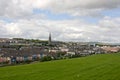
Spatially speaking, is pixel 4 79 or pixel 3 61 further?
pixel 3 61

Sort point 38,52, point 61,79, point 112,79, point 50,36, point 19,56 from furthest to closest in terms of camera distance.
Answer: point 50,36 → point 38,52 → point 19,56 → point 61,79 → point 112,79

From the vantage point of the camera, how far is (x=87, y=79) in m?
19.4

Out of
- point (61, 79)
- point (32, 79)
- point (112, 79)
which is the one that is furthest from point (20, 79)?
point (112, 79)

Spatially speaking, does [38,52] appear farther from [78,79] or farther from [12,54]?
[78,79]

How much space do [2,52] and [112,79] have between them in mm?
64063

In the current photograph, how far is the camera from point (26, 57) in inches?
3231

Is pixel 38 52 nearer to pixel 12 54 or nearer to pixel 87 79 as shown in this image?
pixel 12 54

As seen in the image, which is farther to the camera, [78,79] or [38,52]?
[38,52]

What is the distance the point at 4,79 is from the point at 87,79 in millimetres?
7470

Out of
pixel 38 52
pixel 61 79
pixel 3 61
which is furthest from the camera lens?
pixel 38 52

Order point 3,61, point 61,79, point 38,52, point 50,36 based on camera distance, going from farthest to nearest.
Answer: point 50,36 → point 38,52 → point 3,61 → point 61,79

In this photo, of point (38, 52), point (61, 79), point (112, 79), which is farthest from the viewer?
point (38, 52)

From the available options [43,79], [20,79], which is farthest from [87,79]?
[20,79]

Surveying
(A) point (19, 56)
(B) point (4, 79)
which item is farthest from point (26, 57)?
(B) point (4, 79)
